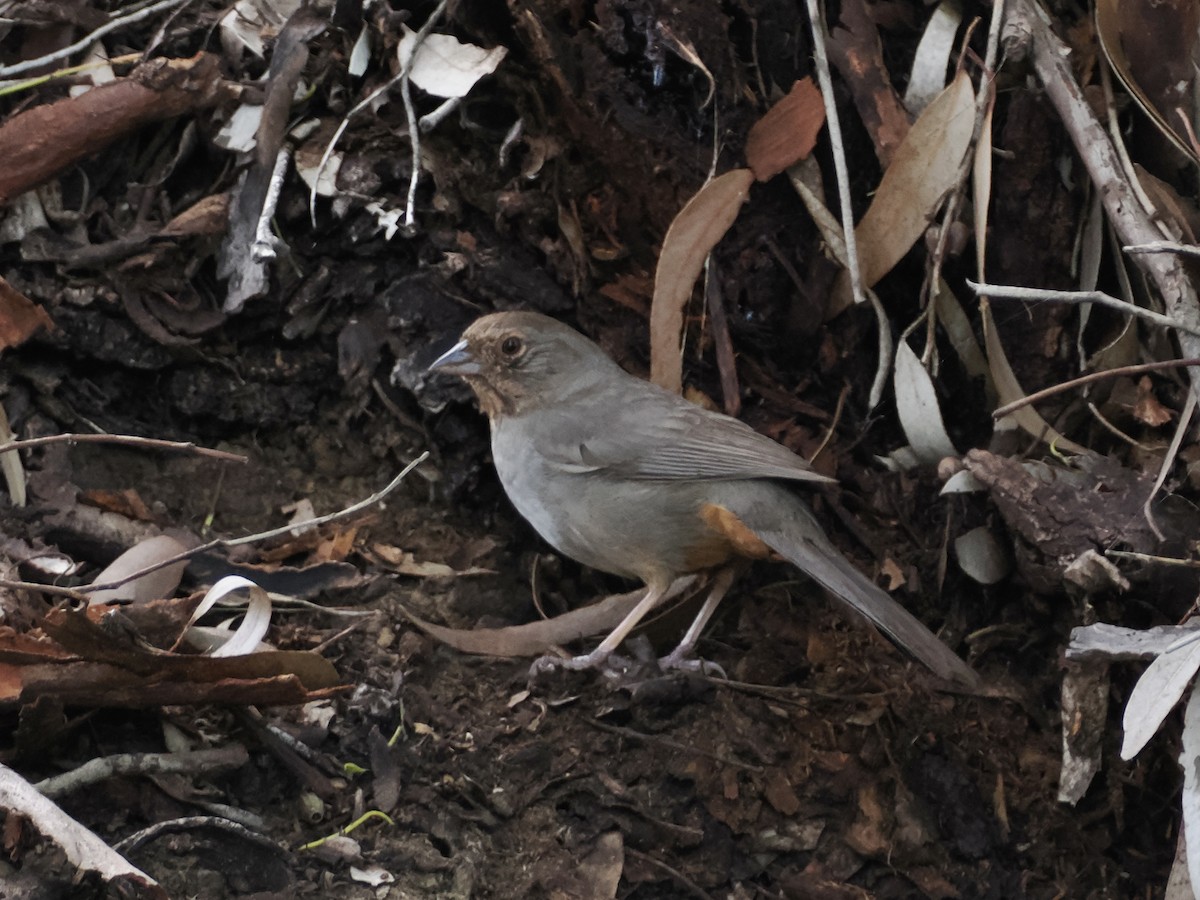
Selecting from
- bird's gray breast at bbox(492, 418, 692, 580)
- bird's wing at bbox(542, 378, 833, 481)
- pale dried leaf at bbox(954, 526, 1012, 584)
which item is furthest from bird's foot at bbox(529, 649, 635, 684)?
pale dried leaf at bbox(954, 526, 1012, 584)

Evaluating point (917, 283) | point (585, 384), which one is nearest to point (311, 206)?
point (585, 384)

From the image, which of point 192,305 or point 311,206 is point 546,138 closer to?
point 311,206

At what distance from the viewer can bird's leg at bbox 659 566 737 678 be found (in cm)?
359

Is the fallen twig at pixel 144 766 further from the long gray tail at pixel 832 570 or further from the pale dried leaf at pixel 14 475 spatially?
the long gray tail at pixel 832 570

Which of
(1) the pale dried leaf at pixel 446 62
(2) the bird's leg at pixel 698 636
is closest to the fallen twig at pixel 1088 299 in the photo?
(2) the bird's leg at pixel 698 636

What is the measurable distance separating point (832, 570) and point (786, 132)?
4.48 feet

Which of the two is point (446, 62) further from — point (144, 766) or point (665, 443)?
point (144, 766)

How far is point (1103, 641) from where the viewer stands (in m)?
2.87

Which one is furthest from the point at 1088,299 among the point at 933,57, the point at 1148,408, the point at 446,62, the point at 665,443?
the point at 446,62

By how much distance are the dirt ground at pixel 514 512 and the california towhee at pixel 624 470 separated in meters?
0.20

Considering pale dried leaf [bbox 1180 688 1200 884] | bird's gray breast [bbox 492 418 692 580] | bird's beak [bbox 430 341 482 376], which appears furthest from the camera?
bird's beak [bbox 430 341 482 376]

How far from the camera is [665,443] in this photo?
147 inches

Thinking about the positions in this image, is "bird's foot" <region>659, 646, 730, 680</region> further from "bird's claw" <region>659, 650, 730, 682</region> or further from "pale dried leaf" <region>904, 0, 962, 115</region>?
"pale dried leaf" <region>904, 0, 962, 115</region>

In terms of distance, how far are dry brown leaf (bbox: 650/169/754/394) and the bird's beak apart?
590 mm
